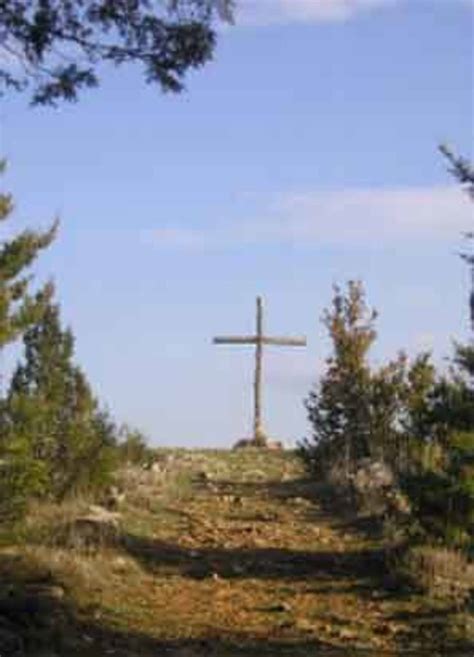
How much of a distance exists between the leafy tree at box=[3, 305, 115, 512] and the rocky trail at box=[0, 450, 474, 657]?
2.87 ft

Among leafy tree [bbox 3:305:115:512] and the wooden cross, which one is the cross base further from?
leafy tree [bbox 3:305:115:512]

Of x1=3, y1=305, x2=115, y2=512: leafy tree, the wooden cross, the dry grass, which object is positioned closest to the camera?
the dry grass

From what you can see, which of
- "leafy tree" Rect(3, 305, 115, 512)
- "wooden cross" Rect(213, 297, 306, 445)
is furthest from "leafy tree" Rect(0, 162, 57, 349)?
"wooden cross" Rect(213, 297, 306, 445)

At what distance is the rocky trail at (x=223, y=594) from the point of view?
1320 cm

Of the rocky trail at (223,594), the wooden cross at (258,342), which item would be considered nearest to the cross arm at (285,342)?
the wooden cross at (258,342)

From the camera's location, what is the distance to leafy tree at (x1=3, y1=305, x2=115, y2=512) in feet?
66.1

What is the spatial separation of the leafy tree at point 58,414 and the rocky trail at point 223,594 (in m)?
0.87

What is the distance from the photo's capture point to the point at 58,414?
22.3 meters

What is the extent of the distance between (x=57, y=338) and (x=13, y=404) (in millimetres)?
3503

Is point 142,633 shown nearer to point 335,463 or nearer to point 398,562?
point 398,562

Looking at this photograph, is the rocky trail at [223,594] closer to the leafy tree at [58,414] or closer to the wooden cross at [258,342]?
the leafy tree at [58,414]

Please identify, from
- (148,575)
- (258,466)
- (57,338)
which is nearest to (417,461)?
(148,575)

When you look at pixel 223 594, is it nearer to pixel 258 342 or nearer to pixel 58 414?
pixel 58 414

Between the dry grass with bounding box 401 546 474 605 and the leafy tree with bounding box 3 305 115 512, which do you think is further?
the leafy tree with bounding box 3 305 115 512
